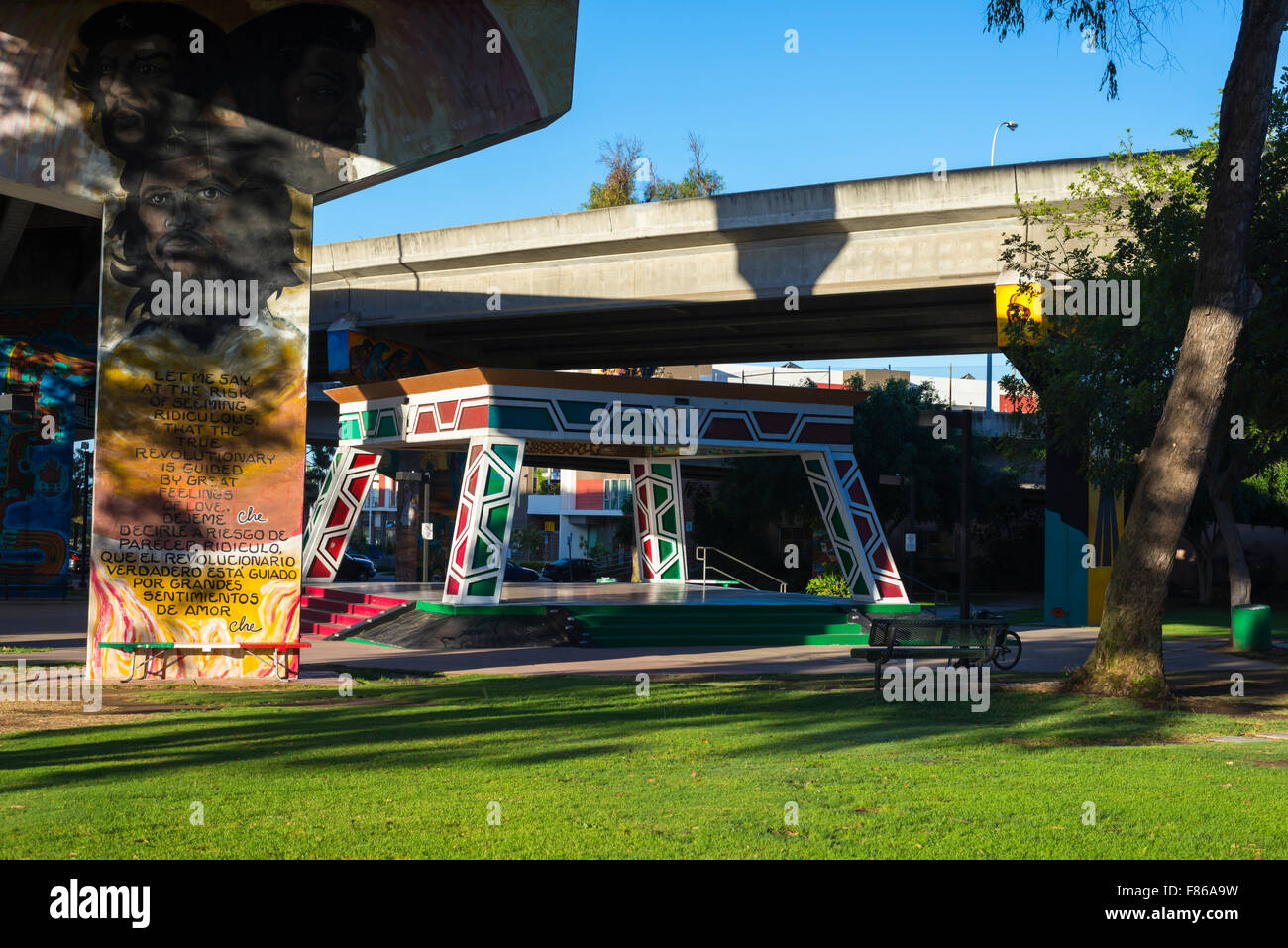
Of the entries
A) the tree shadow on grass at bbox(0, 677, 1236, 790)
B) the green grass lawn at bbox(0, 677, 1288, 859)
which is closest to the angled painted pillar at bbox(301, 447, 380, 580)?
the tree shadow on grass at bbox(0, 677, 1236, 790)

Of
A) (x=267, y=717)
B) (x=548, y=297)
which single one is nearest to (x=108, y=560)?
(x=267, y=717)

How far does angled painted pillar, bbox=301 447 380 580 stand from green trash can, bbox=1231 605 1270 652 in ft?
63.7

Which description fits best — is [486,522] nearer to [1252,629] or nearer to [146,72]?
[146,72]

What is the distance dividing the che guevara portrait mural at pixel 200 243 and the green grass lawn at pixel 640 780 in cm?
321

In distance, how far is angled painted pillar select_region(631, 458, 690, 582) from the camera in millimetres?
34281

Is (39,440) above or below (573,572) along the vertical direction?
above

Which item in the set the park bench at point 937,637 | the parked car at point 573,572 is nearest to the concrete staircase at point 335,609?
the park bench at point 937,637

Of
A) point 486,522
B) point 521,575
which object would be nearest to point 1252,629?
point 486,522

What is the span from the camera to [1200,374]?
14273 mm

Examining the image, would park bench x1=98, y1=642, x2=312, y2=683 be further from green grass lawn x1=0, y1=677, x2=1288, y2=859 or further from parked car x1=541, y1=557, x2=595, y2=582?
parked car x1=541, y1=557, x2=595, y2=582

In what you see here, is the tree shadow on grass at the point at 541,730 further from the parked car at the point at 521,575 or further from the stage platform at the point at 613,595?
the parked car at the point at 521,575

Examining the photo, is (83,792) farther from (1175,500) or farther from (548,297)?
(548,297)

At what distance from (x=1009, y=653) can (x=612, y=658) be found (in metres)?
6.71

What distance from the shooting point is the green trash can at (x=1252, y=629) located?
76.3ft
